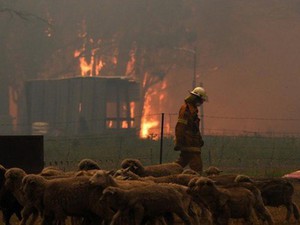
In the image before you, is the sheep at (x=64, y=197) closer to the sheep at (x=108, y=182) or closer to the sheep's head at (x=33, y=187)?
the sheep's head at (x=33, y=187)

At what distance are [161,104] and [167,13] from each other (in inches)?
365

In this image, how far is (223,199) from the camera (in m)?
14.2

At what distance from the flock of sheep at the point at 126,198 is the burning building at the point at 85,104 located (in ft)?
134

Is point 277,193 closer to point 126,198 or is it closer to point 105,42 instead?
point 126,198

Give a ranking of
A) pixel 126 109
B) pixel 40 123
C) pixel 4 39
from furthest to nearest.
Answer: pixel 4 39, pixel 40 123, pixel 126 109

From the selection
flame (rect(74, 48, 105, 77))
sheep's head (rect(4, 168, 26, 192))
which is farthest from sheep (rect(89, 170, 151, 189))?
flame (rect(74, 48, 105, 77))

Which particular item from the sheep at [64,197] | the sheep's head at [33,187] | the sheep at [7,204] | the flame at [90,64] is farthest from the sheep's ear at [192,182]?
the flame at [90,64]

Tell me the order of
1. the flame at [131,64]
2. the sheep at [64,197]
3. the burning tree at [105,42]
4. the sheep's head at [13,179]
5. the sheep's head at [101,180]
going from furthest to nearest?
the flame at [131,64] → the burning tree at [105,42] → the sheep's head at [13,179] → the sheep at [64,197] → the sheep's head at [101,180]

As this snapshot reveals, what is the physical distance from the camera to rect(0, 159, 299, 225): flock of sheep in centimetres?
1272

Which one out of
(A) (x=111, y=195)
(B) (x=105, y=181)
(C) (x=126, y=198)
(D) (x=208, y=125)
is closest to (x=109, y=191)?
(A) (x=111, y=195)

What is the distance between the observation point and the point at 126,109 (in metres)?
60.8

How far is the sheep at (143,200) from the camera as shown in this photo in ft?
41.4

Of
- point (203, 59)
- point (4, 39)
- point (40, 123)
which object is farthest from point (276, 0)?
point (40, 123)

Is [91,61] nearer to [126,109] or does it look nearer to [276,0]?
[276,0]
